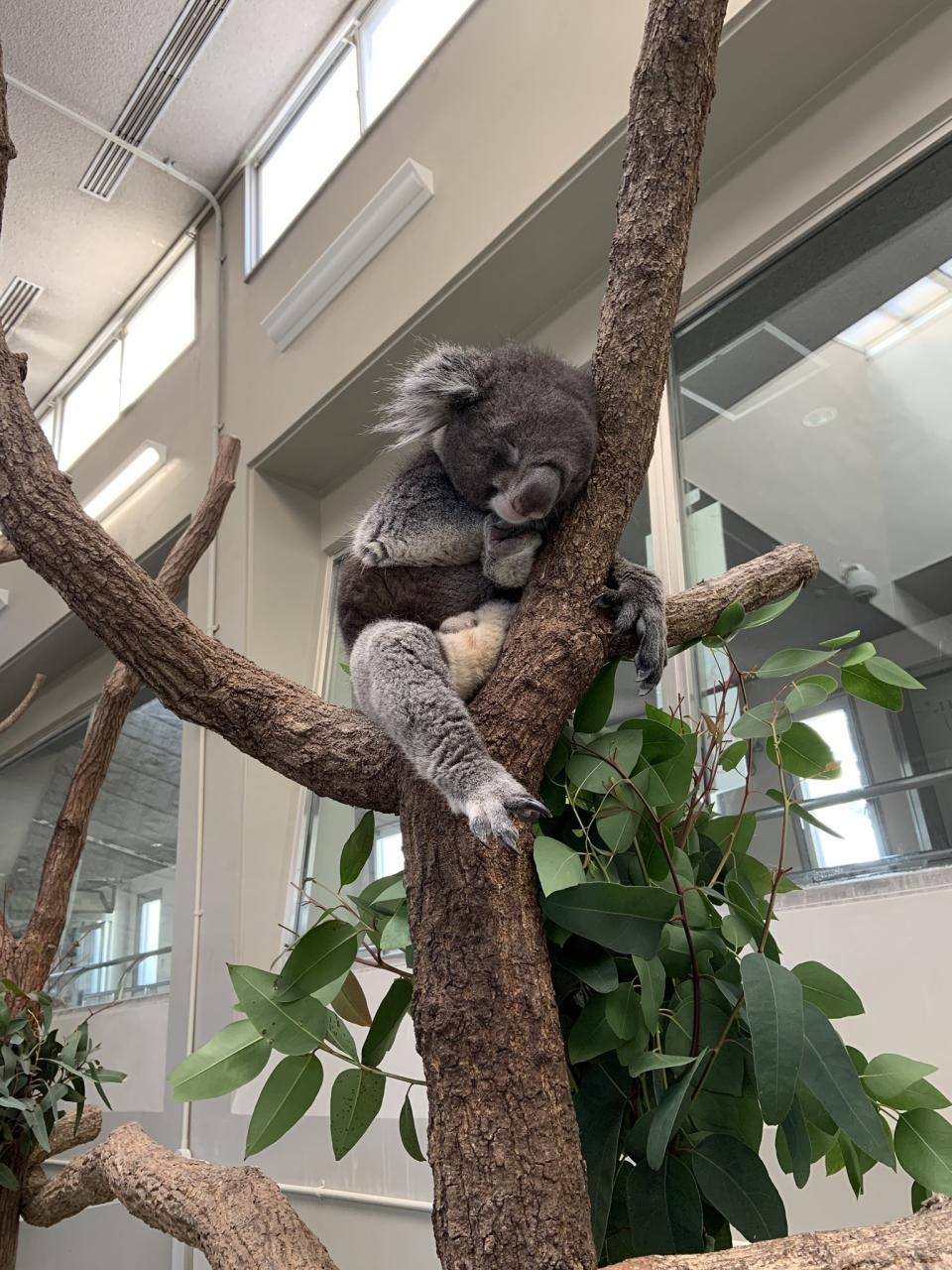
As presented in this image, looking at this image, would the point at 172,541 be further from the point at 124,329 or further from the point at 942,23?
the point at 942,23

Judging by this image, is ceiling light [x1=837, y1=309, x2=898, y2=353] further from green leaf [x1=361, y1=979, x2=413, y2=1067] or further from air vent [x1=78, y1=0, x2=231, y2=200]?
air vent [x1=78, y1=0, x2=231, y2=200]

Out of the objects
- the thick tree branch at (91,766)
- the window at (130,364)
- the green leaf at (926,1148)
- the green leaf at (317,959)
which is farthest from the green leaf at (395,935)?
the window at (130,364)

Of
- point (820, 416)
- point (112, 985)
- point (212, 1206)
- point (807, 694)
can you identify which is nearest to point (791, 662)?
point (807, 694)

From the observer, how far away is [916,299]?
226 cm

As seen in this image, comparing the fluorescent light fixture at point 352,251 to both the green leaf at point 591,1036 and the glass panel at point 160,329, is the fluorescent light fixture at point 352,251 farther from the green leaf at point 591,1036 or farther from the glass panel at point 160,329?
the green leaf at point 591,1036

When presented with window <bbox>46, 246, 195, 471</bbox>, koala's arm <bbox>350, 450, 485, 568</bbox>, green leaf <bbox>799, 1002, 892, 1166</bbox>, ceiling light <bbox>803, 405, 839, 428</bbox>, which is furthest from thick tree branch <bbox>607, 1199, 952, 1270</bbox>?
window <bbox>46, 246, 195, 471</bbox>

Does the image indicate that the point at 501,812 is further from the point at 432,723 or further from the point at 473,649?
the point at 473,649

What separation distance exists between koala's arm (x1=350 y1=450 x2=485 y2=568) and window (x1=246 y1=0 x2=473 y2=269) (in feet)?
9.17

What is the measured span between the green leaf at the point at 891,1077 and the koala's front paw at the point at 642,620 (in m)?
0.48

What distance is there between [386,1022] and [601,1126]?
0.29m

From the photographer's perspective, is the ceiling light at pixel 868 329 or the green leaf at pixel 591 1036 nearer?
the green leaf at pixel 591 1036

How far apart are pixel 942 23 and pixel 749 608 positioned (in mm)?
1862

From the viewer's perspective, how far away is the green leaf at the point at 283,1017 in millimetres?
1083

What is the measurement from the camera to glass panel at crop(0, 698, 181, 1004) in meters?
4.63
